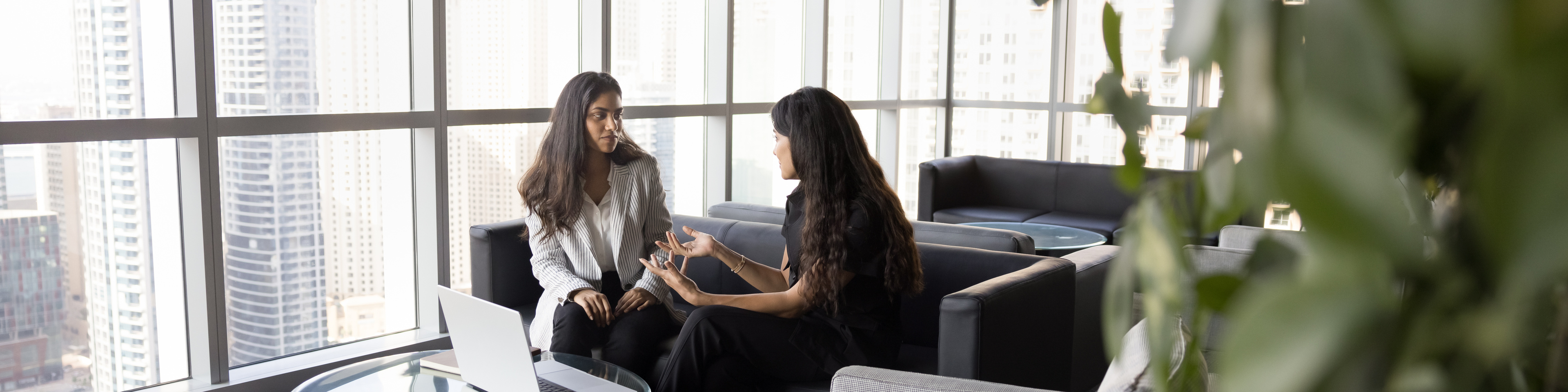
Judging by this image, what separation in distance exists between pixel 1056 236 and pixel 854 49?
7.91 ft

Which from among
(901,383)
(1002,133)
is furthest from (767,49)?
(901,383)

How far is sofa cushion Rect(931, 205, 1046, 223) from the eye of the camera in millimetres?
6234

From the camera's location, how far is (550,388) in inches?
95.4

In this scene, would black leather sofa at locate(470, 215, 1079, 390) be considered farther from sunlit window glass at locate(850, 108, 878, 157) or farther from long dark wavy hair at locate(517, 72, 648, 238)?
sunlit window glass at locate(850, 108, 878, 157)

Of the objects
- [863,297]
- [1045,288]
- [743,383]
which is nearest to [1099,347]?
[1045,288]

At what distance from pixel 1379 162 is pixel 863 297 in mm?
2629

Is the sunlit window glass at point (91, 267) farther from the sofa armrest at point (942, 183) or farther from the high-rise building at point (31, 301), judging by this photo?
the sofa armrest at point (942, 183)

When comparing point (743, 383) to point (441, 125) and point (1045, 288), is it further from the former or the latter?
point (441, 125)

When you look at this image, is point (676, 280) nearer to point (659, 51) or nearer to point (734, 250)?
point (734, 250)

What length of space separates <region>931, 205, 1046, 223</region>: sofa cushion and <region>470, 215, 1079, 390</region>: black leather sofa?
2.65 m

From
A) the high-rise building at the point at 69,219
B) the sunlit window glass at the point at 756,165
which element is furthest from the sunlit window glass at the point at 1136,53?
the high-rise building at the point at 69,219

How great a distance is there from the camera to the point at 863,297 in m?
2.76

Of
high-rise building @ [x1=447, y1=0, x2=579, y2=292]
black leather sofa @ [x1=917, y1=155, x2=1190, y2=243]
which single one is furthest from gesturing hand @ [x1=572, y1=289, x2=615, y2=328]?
black leather sofa @ [x1=917, y1=155, x2=1190, y2=243]

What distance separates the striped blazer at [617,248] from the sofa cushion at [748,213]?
Answer: 0.65 metres
